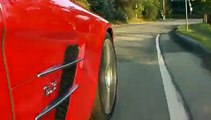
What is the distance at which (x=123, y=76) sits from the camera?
9.59 metres

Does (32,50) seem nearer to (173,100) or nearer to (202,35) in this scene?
(173,100)

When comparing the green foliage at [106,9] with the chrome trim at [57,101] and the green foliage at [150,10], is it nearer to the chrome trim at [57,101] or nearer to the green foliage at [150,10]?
the green foliage at [150,10]

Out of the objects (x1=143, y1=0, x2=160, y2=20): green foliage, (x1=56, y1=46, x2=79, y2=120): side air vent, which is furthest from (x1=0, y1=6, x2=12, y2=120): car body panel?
(x1=143, y1=0, x2=160, y2=20): green foliage

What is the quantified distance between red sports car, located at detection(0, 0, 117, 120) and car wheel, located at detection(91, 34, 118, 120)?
0.04ft

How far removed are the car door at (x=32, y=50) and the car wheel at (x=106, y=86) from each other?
1372 millimetres

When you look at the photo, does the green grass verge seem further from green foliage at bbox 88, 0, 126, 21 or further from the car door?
green foliage at bbox 88, 0, 126, 21

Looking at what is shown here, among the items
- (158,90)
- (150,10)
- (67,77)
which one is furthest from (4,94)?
(150,10)

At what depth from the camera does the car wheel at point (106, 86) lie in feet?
16.2

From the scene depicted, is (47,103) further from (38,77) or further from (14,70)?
(14,70)

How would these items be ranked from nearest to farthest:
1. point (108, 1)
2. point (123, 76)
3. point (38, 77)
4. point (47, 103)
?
1. point (38, 77)
2. point (47, 103)
3. point (123, 76)
4. point (108, 1)

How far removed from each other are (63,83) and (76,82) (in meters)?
0.30

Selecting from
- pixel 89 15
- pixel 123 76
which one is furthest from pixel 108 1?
pixel 89 15

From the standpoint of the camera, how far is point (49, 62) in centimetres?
330

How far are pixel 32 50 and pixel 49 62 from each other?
0.35 m
